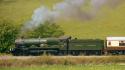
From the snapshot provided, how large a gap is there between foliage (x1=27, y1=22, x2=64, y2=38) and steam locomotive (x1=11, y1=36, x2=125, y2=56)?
7834 millimetres

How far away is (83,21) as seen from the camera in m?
112

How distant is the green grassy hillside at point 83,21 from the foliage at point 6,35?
25.1m

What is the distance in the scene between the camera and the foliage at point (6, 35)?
68.3m

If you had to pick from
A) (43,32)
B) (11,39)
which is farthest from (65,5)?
(11,39)

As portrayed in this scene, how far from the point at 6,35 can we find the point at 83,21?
43207 millimetres

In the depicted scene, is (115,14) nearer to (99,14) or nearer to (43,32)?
(99,14)

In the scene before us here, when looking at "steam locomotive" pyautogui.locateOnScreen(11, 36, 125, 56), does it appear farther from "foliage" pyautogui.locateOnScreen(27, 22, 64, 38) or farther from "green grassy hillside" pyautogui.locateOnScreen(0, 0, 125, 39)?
"green grassy hillside" pyautogui.locateOnScreen(0, 0, 125, 39)

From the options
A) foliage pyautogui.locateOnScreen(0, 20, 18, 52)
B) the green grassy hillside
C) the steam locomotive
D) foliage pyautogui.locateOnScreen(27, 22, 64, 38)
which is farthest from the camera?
the green grassy hillside

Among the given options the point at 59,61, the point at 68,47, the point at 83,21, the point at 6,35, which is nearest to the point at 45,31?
the point at 6,35

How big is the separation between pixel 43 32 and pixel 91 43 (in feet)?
43.3

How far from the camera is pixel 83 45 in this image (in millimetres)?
62656

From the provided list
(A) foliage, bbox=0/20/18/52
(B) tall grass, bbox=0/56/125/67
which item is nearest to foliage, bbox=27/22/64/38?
(A) foliage, bbox=0/20/18/52

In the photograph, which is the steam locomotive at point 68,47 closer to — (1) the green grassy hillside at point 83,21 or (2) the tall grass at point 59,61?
(2) the tall grass at point 59,61

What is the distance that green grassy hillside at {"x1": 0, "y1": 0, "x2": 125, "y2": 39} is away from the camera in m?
100
